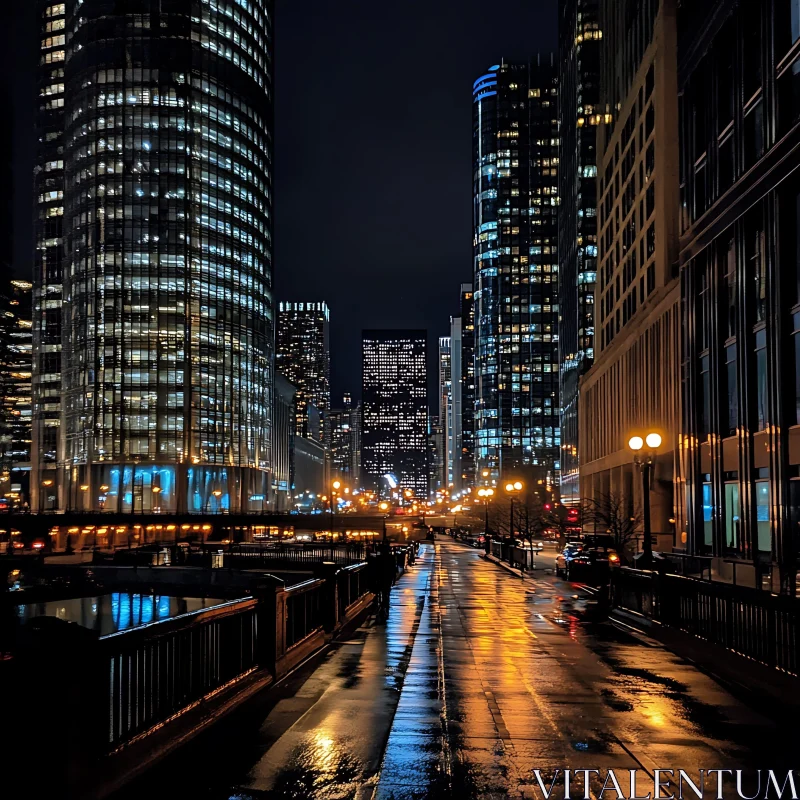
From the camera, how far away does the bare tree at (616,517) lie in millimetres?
59219

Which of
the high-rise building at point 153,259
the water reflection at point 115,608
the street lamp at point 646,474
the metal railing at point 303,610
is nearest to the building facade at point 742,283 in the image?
the street lamp at point 646,474

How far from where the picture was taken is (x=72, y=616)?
3800cm

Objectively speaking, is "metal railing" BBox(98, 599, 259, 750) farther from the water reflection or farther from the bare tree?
the bare tree

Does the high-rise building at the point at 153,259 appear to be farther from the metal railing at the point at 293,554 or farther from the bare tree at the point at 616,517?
the metal railing at the point at 293,554

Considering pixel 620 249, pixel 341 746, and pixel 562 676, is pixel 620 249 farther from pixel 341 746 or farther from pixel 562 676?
pixel 341 746

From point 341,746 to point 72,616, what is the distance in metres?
32.1

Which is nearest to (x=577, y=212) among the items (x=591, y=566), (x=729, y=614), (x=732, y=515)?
(x=732, y=515)

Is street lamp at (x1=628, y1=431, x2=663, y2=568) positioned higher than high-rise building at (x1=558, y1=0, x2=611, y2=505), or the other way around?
high-rise building at (x1=558, y1=0, x2=611, y2=505)

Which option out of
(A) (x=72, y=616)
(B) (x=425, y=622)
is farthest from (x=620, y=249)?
(B) (x=425, y=622)

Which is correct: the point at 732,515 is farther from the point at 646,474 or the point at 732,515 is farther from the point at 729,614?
the point at 729,614

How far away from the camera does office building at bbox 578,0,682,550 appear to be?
218ft

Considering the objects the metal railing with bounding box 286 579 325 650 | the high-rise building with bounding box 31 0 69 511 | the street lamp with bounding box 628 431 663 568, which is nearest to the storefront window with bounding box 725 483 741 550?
the street lamp with bounding box 628 431 663 568

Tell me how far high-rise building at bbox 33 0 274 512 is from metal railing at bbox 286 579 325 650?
128 metres

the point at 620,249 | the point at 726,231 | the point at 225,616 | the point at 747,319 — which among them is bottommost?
the point at 225,616
